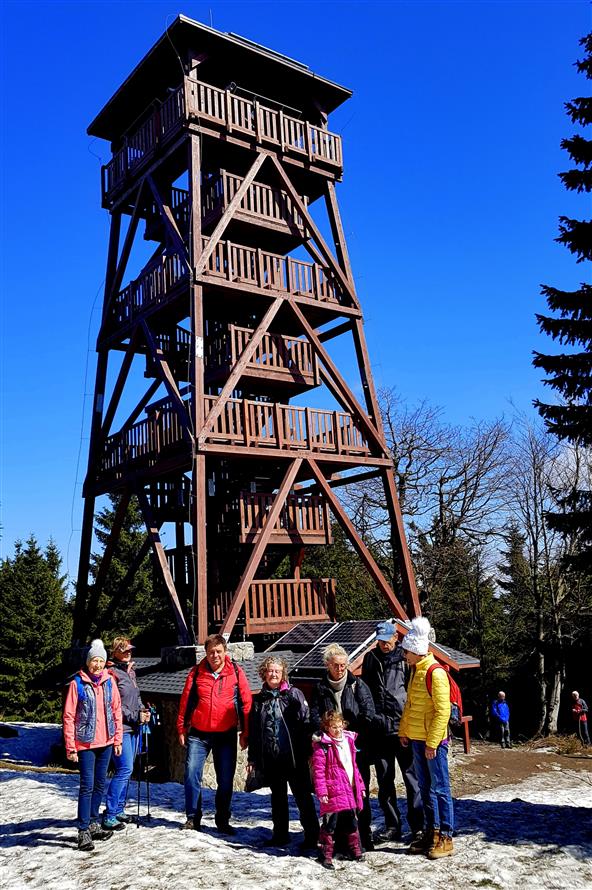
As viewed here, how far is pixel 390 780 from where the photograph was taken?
7.20 m

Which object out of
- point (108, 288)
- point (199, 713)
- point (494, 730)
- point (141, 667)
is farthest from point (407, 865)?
point (494, 730)

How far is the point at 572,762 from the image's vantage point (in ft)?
65.9

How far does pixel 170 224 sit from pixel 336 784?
13913 millimetres

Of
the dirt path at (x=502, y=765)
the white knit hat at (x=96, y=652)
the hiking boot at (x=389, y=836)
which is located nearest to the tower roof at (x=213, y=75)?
the white knit hat at (x=96, y=652)

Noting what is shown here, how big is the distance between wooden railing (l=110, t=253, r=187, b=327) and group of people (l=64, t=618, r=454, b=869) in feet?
35.9

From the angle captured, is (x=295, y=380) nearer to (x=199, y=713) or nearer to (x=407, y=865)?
(x=199, y=713)

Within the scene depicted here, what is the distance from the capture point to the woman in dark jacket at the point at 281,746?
683 centimetres

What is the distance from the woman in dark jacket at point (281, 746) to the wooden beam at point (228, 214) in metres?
11.0

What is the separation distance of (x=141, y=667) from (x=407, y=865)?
35.4 feet

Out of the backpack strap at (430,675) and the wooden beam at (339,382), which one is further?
the wooden beam at (339,382)

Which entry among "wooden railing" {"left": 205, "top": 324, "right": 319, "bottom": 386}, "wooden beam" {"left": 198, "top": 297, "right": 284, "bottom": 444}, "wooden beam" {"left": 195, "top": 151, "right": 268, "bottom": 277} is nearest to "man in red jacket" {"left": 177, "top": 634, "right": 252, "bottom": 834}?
"wooden beam" {"left": 198, "top": 297, "right": 284, "bottom": 444}

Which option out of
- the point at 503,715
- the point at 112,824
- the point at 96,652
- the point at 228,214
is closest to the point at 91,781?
the point at 112,824

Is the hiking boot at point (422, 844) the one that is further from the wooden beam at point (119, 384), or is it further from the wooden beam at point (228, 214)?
the wooden beam at point (119, 384)

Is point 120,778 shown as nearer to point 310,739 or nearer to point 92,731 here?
point 92,731
